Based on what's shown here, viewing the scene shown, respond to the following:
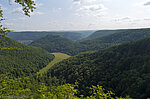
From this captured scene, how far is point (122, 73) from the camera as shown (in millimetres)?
93812

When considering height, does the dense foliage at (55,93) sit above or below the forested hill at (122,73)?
above

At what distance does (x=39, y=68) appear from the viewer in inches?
7746

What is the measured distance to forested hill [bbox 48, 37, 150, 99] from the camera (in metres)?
70.0

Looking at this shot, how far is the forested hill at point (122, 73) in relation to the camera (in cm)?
7003

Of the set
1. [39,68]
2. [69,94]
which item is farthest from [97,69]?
[39,68]

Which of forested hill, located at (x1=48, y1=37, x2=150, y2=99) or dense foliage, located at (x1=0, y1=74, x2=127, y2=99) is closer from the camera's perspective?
dense foliage, located at (x1=0, y1=74, x2=127, y2=99)

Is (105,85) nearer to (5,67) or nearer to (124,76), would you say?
(124,76)

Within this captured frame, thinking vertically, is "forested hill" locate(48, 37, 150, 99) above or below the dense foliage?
below

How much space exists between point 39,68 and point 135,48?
522 feet

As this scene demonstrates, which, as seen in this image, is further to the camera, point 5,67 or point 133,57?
point 5,67

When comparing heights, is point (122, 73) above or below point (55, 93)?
below

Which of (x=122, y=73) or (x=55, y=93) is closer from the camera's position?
(x=55, y=93)

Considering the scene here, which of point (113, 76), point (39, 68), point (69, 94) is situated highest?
point (69, 94)

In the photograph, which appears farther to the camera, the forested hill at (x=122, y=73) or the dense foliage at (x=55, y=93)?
the forested hill at (x=122, y=73)
